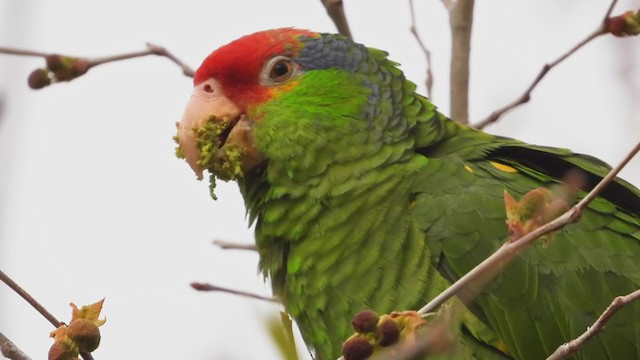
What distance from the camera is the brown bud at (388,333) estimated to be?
5.23ft

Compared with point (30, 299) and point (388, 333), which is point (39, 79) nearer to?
point (30, 299)

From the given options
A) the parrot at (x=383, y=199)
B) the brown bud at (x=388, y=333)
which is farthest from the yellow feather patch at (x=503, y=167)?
the brown bud at (x=388, y=333)

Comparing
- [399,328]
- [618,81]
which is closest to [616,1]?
[618,81]

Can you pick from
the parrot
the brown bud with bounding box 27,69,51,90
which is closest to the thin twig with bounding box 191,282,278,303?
the parrot

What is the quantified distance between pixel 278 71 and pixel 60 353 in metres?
1.93

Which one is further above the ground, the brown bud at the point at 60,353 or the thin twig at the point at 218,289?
the brown bud at the point at 60,353

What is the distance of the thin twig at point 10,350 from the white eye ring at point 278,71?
187 cm

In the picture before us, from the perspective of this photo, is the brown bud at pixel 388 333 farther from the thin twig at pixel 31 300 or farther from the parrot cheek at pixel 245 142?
the parrot cheek at pixel 245 142

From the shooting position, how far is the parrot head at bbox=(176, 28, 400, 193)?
3213 millimetres

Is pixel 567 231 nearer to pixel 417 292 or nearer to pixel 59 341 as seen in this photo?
pixel 417 292

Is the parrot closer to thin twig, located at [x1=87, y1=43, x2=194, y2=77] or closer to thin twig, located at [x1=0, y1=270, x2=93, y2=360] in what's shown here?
thin twig, located at [x1=87, y1=43, x2=194, y2=77]

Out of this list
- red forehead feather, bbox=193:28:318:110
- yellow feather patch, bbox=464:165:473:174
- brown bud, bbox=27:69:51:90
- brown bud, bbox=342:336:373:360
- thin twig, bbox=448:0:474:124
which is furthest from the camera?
thin twig, bbox=448:0:474:124

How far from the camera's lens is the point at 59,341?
165 cm

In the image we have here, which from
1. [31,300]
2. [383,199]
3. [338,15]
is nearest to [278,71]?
[338,15]
